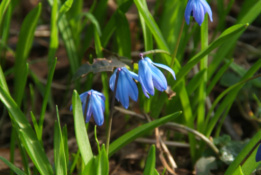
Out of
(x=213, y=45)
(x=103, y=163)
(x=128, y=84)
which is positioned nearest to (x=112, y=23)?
(x=213, y=45)

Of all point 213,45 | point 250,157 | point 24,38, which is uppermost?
point 213,45


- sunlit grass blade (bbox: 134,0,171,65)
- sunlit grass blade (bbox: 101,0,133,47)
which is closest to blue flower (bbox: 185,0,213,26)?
sunlit grass blade (bbox: 134,0,171,65)

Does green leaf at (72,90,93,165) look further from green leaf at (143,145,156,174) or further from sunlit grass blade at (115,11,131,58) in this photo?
sunlit grass blade at (115,11,131,58)

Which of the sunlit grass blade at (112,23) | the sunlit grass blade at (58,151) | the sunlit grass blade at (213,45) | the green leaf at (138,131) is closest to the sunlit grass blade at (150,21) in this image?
the sunlit grass blade at (213,45)

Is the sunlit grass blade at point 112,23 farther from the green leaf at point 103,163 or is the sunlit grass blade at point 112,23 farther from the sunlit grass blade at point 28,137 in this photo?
the green leaf at point 103,163

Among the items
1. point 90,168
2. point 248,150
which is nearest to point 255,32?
point 248,150

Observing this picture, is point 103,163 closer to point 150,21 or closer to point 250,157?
point 250,157

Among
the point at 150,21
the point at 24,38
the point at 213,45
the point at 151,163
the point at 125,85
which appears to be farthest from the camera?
the point at 24,38

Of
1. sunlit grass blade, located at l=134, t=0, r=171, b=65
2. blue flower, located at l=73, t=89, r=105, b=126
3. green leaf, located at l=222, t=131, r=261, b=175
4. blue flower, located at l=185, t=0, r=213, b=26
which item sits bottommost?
green leaf, located at l=222, t=131, r=261, b=175

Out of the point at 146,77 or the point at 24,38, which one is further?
the point at 24,38
